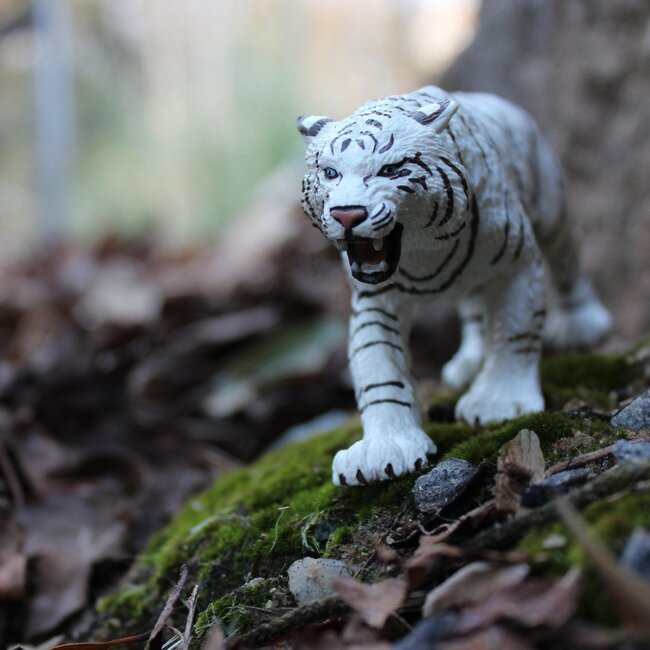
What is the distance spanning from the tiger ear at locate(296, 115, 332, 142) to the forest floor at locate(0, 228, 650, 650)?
0.74 meters

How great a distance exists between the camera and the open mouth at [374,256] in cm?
170

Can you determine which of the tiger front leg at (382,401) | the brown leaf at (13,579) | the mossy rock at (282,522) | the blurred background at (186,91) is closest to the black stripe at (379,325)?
the tiger front leg at (382,401)

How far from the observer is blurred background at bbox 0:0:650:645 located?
9.87 ft

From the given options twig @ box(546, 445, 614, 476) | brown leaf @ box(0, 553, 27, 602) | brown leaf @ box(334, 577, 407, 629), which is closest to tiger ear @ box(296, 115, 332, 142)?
twig @ box(546, 445, 614, 476)

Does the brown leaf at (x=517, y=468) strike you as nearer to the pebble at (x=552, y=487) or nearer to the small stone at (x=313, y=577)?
the pebble at (x=552, y=487)

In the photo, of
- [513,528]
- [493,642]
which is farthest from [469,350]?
[493,642]

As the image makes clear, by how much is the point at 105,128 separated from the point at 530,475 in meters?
8.15

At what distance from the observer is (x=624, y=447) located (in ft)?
4.58

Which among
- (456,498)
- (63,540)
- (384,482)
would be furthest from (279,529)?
(63,540)

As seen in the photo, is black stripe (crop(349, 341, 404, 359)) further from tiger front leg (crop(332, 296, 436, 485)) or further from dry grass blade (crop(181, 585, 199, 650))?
dry grass blade (crop(181, 585, 199, 650))

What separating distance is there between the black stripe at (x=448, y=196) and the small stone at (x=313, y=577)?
0.73 meters

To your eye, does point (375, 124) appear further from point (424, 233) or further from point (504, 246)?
point (504, 246)

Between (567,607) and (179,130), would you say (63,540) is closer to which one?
(567,607)

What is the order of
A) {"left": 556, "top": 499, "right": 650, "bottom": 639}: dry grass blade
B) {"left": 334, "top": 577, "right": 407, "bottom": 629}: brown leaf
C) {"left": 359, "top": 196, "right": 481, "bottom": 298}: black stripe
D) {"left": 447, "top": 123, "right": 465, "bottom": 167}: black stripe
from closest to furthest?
{"left": 556, "top": 499, "right": 650, "bottom": 639}: dry grass blade, {"left": 334, "top": 577, "right": 407, "bottom": 629}: brown leaf, {"left": 447, "top": 123, "right": 465, "bottom": 167}: black stripe, {"left": 359, "top": 196, "right": 481, "bottom": 298}: black stripe
